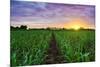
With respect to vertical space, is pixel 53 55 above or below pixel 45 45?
below

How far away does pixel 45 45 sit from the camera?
2533 mm

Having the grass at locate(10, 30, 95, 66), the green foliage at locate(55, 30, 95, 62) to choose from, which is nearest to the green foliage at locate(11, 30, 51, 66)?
Result: the grass at locate(10, 30, 95, 66)

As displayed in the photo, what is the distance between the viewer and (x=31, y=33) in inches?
97.8

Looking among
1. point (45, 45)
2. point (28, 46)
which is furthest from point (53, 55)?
point (28, 46)

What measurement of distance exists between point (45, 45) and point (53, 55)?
0.15 m

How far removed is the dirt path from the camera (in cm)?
254

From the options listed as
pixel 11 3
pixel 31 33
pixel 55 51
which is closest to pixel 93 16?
pixel 55 51

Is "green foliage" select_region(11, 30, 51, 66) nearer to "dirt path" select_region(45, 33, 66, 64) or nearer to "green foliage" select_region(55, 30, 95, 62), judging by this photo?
"dirt path" select_region(45, 33, 66, 64)

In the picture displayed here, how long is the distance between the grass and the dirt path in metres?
0.04

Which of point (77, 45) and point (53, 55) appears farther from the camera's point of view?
point (77, 45)

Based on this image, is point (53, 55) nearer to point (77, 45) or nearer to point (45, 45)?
point (45, 45)

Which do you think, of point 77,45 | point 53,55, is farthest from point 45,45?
point 77,45

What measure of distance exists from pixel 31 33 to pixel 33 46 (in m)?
0.15

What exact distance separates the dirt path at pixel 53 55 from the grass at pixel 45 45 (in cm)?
4
